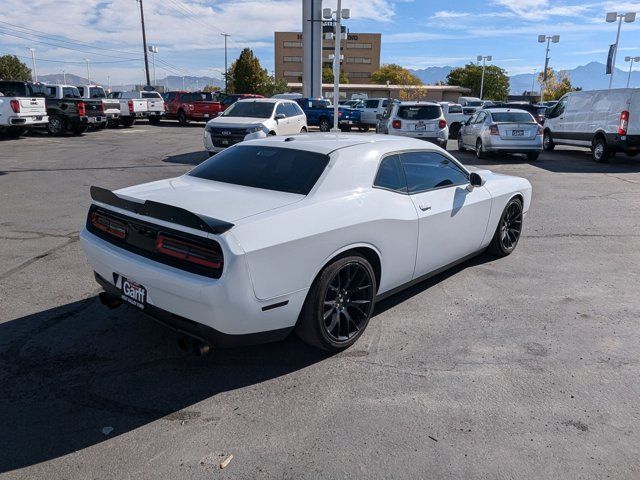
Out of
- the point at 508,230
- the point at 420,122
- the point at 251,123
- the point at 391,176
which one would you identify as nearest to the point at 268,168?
the point at 391,176

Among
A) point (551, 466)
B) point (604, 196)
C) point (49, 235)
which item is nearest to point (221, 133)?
point (49, 235)

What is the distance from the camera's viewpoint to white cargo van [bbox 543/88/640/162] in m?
14.6

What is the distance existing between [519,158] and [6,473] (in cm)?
1684

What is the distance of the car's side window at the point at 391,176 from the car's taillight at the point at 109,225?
6.32 ft

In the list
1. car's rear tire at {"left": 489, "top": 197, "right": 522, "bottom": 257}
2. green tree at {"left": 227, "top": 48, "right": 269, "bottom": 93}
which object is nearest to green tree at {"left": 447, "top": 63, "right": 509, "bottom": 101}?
green tree at {"left": 227, "top": 48, "right": 269, "bottom": 93}

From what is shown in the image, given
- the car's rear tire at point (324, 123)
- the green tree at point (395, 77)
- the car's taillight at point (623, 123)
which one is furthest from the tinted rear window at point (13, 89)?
the green tree at point (395, 77)

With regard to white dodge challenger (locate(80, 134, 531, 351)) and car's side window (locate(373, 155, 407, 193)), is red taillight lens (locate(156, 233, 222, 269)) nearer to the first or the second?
white dodge challenger (locate(80, 134, 531, 351))

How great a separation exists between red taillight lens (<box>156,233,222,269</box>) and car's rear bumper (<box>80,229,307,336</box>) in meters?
0.08

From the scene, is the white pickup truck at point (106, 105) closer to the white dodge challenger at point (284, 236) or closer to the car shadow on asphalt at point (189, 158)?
the car shadow on asphalt at point (189, 158)

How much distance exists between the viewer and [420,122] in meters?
16.1

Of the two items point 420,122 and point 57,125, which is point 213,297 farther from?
point 57,125

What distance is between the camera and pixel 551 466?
8.99 ft

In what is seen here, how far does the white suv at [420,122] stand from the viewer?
1609cm

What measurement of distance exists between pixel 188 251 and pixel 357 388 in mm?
1407
